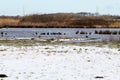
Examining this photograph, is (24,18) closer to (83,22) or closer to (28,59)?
(83,22)

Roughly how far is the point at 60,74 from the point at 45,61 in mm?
5145

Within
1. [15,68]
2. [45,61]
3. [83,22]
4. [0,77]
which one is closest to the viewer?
[0,77]

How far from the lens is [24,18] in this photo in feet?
577

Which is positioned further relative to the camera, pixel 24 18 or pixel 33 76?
pixel 24 18

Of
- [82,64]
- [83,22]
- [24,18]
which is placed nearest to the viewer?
[82,64]

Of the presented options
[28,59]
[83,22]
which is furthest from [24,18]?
[28,59]

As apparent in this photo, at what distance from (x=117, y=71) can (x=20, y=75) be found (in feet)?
15.2

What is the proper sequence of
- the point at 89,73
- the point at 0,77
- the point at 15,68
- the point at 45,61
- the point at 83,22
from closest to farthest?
the point at 0,77 → the point at 89,73 → the point at 15,68 → the point at 45,61 → the point at 83,22

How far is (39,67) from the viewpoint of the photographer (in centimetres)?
2038

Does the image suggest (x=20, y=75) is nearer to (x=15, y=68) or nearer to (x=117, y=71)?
(x=15, y=68)

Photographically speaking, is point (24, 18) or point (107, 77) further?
point (24, 18)

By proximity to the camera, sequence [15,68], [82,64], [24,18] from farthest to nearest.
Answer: [24,18] → [82,64] → [15,68]

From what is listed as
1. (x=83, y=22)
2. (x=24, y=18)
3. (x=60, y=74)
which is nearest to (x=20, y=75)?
(x=60, y=74)

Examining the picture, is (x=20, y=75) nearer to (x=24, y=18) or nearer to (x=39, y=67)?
(x=39, y=67)
